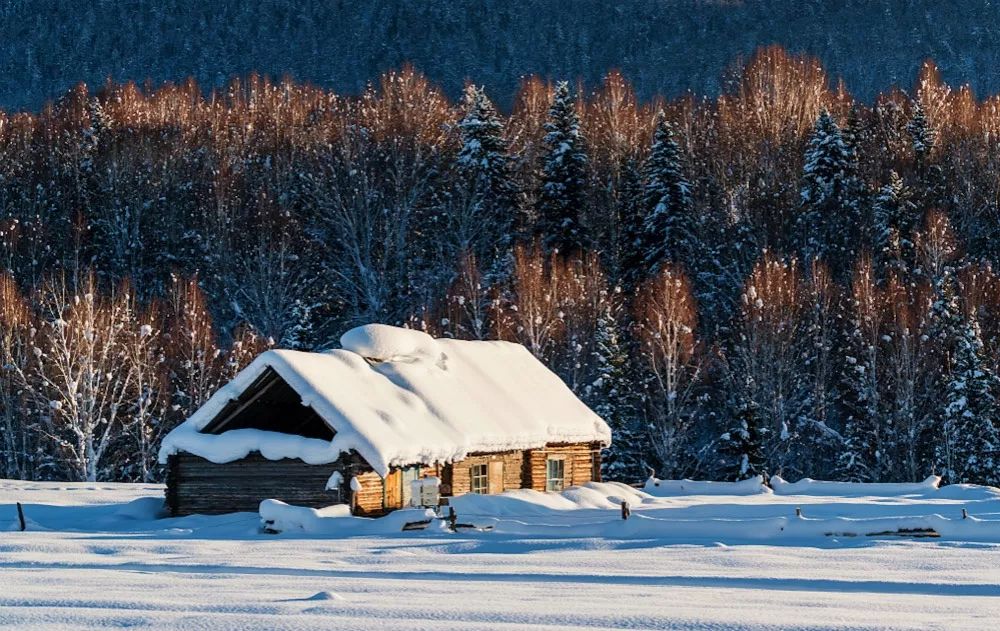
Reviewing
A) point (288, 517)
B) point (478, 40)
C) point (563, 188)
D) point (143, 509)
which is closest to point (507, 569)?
point (288, 517)

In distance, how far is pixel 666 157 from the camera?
204 ft

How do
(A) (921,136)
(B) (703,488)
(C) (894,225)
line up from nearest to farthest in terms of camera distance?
1. (B) (703,488)
2. (C) (894,225)
3. (A) (921,136)

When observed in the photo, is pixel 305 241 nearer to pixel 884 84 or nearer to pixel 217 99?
pixel 217 99

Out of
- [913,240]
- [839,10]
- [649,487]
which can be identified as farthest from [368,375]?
[839,10]

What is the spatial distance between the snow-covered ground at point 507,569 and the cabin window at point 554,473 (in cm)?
391

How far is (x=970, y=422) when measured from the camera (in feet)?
153

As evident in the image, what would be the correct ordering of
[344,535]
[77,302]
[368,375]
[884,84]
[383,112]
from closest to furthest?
[344,535] → [368,375] → [77,302] → [383,112] → [884,84]

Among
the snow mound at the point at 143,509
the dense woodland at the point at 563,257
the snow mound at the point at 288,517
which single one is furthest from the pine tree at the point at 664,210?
the snow mound at the point at 288,517

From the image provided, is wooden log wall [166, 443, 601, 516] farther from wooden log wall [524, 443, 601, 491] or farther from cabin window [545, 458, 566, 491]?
cabin window [545, 458, 566, 491]

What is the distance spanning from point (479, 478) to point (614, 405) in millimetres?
14291

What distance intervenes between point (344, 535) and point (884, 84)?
10946 cm

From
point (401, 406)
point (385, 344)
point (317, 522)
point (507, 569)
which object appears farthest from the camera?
point (385, 344)

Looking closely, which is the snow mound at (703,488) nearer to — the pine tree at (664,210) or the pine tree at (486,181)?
the pine tree at (664,210)

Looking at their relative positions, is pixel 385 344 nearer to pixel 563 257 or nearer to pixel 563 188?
pixel 563 257
